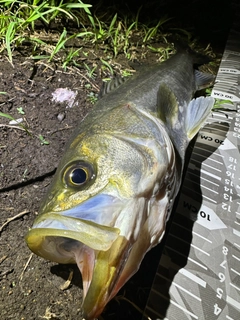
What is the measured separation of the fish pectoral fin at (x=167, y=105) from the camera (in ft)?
8.01

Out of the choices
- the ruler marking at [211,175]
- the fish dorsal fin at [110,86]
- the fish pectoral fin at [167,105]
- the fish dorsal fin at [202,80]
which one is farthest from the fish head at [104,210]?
the fish dorsal fin at [202,80]

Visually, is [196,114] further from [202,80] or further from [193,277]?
[193,277]

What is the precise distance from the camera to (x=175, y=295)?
2.34 m

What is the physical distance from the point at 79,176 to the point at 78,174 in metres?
0.01

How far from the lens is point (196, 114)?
9.23 ft

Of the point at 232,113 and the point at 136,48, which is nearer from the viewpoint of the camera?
the point at 232,113

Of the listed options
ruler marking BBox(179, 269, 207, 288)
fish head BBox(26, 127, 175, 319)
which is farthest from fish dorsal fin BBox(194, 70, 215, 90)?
ruler marking BBox(179, 269, 207, 288)

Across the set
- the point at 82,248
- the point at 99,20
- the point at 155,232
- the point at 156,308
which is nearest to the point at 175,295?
the point at 156,308

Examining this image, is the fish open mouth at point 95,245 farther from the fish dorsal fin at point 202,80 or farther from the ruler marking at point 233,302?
the fish dorsal fin at point 202,80

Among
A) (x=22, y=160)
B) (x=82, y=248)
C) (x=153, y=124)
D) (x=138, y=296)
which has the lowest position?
(x=138, y=296)

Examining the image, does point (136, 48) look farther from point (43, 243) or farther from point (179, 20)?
point (43, 243)

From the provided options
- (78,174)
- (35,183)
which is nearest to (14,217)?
(35,183)

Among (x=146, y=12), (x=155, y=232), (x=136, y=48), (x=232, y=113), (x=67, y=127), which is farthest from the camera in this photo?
(x=146, y=12)

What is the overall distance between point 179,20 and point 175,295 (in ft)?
11.0
